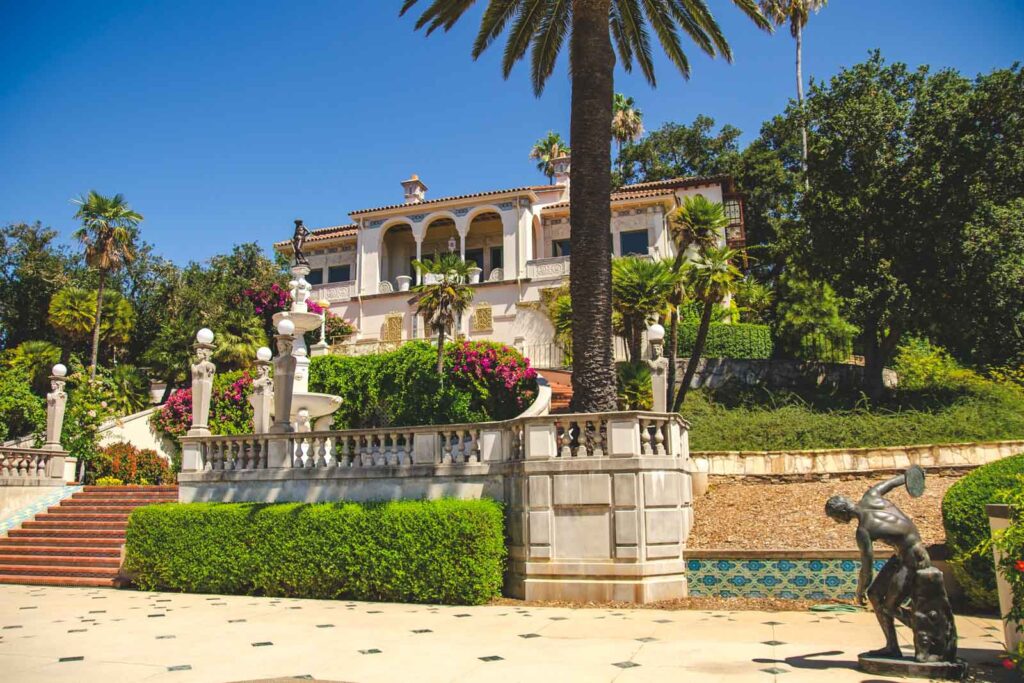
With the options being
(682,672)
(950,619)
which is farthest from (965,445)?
(682,672)

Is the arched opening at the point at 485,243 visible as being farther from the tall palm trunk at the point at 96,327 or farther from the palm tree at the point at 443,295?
the tall palm trunk at the point at 96,327

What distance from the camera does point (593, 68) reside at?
14523mm

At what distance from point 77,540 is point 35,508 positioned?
3441 mm

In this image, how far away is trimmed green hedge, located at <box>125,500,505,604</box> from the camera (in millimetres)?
12195

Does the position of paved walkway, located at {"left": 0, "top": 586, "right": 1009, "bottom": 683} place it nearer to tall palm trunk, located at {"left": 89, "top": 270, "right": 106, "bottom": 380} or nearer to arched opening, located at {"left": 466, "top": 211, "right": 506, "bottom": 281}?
tall palm trunk, located at {"left": 89, "top": 270, "right": 106, "bottom": 380}

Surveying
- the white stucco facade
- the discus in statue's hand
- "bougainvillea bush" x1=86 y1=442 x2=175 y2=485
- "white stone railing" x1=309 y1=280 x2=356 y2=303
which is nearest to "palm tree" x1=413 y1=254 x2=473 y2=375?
the white stucco facade

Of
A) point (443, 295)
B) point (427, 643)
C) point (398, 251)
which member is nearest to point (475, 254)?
point (398, 251)

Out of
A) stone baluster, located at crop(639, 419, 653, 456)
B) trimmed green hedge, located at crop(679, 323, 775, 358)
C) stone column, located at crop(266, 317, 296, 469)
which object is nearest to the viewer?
stone baluster, located at crop(639, 419, 653, 456)

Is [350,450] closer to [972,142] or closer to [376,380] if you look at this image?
[376,380]

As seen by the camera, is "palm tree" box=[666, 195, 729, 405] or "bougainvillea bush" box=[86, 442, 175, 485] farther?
"bougainvillea bush" box=[86, 442, 175, 485]

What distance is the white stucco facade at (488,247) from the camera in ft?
119

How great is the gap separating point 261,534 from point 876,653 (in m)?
10.3

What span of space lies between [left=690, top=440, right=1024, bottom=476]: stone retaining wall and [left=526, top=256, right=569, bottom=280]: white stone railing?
64.9 feet

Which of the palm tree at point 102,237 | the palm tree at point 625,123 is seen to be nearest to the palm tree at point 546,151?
the palm tree at point 625,123
